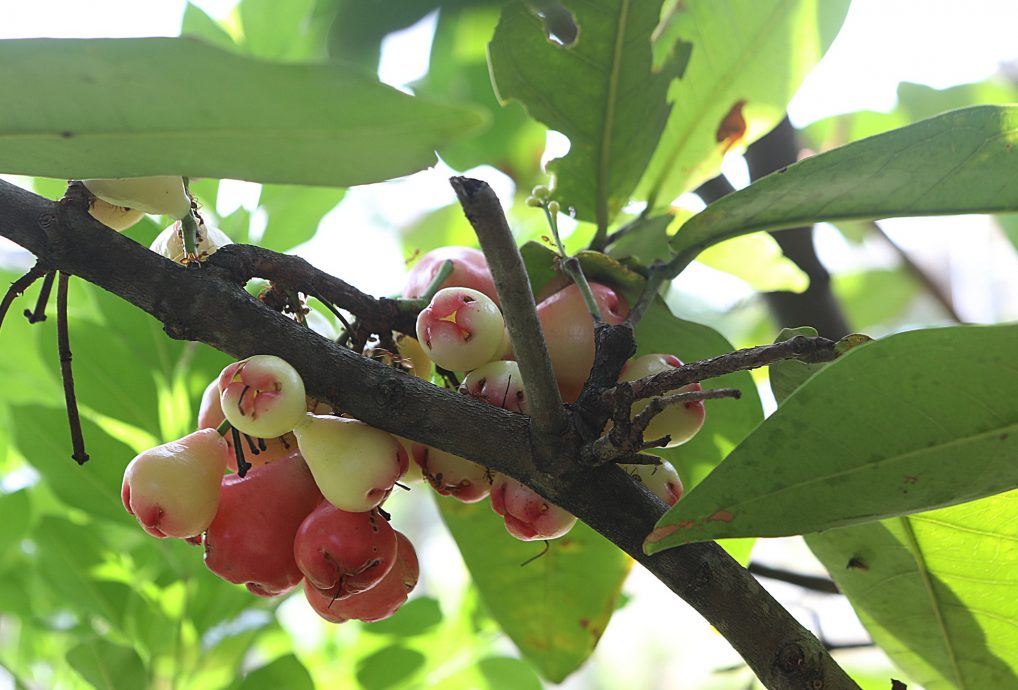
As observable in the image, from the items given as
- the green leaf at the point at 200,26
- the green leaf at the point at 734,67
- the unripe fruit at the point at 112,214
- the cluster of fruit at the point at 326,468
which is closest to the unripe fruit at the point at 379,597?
the cluster of fruit at the point at 326,468

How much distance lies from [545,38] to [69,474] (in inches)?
17.2

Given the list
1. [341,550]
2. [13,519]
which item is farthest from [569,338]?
[13,519]

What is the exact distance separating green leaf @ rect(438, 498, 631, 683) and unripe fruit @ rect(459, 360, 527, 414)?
0.55 feet

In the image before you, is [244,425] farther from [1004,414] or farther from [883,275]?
[883,275]

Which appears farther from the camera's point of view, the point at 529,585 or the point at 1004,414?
the point at 529,585

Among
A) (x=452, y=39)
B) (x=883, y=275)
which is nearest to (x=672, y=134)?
(x=452, y=39)

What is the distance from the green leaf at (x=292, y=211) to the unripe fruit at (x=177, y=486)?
0.31 m

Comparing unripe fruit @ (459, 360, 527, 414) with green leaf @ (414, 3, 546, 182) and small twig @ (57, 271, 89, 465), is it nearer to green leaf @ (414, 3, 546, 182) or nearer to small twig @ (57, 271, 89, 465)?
small twig @ (57, 271, 89, 465)

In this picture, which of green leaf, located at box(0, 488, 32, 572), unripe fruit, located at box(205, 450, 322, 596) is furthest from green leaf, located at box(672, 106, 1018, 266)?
green leaf, located at box(0, 488, 32, 572)

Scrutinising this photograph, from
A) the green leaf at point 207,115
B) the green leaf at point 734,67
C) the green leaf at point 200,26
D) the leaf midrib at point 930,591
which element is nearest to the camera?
the green leaf at point 207,115

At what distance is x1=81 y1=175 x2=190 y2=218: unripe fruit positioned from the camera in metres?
0.42

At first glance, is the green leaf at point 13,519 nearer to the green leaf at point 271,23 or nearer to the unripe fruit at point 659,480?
the green leaf at point 271,23

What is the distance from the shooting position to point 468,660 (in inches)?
30.1

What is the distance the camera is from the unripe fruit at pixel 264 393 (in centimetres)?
39
